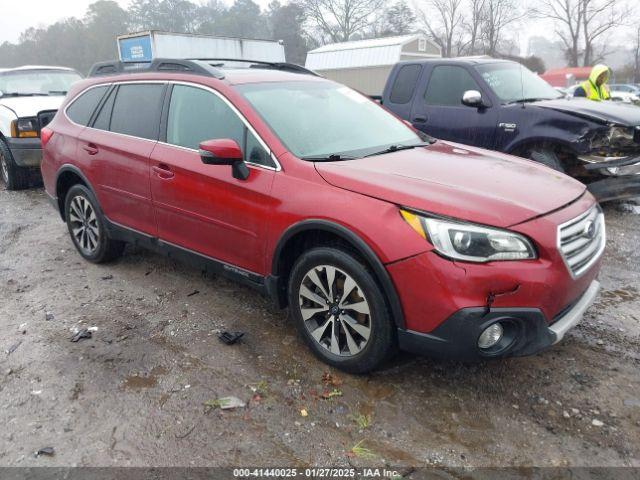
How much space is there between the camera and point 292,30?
62.1 m

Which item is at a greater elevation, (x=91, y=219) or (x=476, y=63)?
(x=476, y=63)

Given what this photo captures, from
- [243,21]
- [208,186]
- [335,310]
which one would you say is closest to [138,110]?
[208,186]

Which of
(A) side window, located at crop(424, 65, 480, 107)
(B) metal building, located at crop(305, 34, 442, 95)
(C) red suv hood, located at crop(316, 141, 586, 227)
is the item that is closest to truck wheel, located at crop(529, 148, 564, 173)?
(A) side window, located at crop(424, 65, 480, 107)

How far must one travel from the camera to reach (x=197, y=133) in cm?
373

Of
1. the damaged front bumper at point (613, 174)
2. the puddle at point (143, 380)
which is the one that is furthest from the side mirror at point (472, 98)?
the puddle at point (143, 380)

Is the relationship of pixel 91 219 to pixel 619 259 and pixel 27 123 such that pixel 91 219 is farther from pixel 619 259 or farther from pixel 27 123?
pixel 619 259

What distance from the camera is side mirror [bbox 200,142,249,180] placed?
3.19 metres

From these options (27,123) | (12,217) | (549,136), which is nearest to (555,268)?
(549,136)

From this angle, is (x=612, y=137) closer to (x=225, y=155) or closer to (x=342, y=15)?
(x=225, y=155)

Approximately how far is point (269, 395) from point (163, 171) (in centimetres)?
184

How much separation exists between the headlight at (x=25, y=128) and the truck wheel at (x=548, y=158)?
22.2ft

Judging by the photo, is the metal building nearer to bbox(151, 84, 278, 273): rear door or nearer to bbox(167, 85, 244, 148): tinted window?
bbox(167, 85, 244, 148): tinted window

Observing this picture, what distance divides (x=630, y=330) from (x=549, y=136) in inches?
109

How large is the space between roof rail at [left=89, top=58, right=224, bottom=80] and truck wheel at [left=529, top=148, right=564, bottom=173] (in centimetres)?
376
